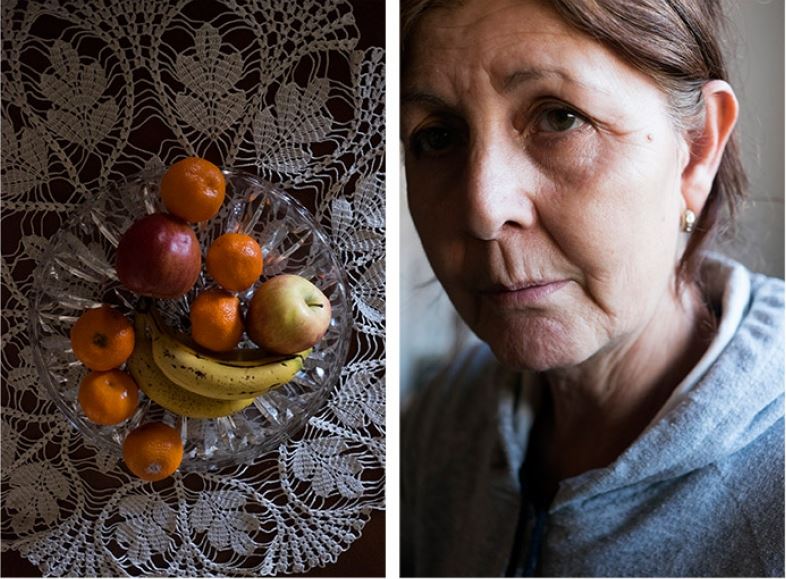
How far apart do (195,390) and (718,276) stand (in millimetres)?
642

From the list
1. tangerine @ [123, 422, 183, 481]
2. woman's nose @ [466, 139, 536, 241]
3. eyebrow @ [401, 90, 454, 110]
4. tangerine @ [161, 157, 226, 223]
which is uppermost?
eyebrow @ [401, 90, 454, 110]

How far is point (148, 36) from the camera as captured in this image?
Result: 88 centimetres

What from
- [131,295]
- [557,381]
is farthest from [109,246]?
[557,381]

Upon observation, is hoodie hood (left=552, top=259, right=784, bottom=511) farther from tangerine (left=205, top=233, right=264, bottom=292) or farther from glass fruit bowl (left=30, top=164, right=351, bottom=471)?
tangerine (left=205, top=233, right=264, bottom=292)

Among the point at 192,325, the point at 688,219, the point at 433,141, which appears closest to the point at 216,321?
the point at 192,325

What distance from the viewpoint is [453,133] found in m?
0.81

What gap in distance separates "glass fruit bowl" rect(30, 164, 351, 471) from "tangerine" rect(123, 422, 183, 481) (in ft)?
0.18

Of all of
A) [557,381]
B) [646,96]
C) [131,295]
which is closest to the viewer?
[646,96]

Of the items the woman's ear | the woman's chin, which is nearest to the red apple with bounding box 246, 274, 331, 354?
the woman's chin

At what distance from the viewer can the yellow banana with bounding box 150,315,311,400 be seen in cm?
79

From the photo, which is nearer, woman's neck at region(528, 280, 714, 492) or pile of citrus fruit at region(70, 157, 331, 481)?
pile of citrus fruit at region(70, 157, 331, 481)

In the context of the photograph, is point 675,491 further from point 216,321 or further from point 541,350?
point 216,321

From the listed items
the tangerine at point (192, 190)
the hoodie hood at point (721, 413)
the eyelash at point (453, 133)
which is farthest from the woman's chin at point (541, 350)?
the tangerine at point (192, 190)

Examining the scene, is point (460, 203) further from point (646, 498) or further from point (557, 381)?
point (646, 498)
